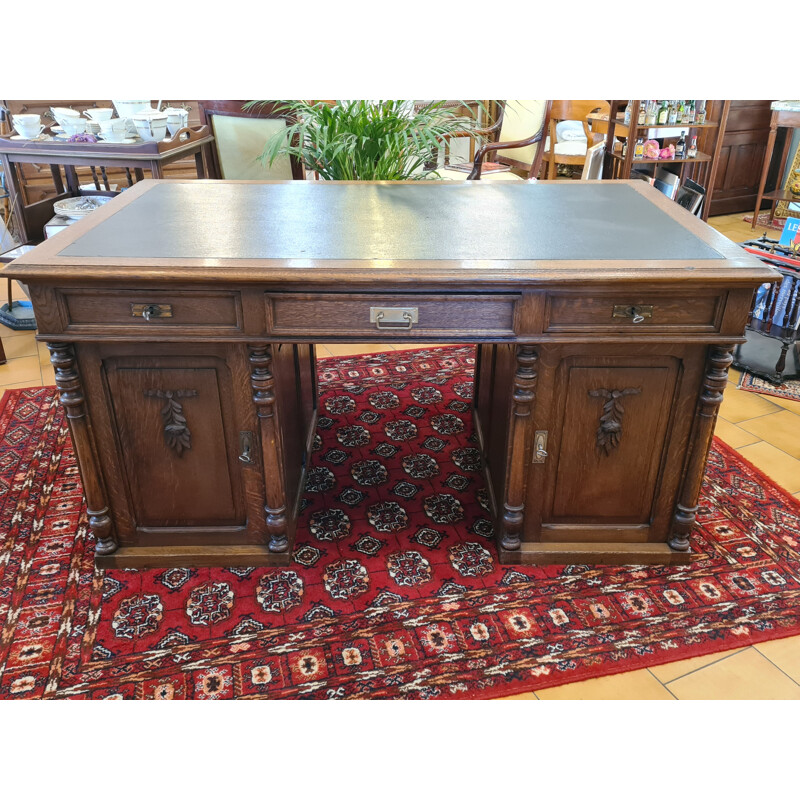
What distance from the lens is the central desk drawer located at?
173 cm

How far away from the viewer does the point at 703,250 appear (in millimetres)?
1820

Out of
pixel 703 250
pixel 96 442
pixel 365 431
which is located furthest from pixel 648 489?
pixel 96 442

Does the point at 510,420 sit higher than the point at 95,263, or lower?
lower

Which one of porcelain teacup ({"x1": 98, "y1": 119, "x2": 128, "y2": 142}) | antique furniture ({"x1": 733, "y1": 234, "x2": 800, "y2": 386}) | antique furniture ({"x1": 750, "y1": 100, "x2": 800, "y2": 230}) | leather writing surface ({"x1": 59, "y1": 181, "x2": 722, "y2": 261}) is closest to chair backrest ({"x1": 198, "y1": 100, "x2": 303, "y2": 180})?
porcelain teacup ({"x1": 98, "y1": 119, "x2": 128, "y2": 142})

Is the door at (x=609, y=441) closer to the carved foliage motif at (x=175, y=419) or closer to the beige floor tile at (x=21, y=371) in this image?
the carved foliage motif at (x=175, y=419)

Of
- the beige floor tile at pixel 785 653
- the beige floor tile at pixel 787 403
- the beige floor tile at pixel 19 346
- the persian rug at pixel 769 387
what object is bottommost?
the beige floor tile at pixel 785 653

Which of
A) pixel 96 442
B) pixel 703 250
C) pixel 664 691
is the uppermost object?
pixel 703 250

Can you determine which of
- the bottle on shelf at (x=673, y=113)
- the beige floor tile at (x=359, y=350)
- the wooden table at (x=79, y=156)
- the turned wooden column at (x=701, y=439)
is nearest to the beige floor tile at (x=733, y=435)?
the turned wooden column at (x=701, y=439)

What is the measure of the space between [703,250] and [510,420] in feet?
2.20

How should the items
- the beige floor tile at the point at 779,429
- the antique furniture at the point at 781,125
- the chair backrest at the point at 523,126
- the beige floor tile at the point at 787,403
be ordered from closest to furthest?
the beige floor tile at the point at 779,429
the beige floor tile at the point at 787,403
the chair backrest at the point at 523,126
the antique furniture at the point at 781,125

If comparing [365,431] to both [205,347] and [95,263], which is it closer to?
[205,347]

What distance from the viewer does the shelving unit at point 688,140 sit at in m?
4.49

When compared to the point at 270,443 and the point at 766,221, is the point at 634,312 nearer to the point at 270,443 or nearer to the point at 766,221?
the point at 270,443

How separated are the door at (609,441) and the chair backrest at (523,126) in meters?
2.52
